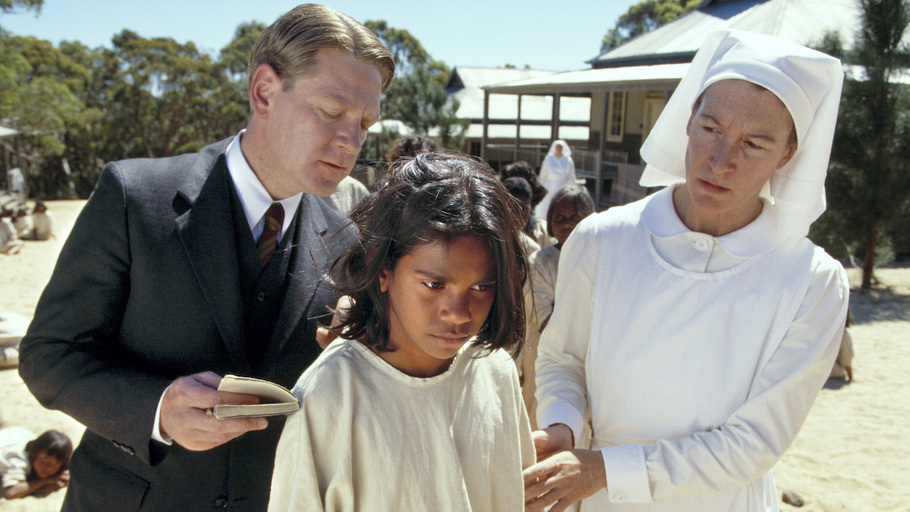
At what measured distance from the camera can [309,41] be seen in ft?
5.56

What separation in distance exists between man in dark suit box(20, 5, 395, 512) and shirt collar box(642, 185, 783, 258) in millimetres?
866

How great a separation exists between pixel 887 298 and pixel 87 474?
12.9m

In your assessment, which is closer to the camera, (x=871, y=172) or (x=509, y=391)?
(x=509, y=391)

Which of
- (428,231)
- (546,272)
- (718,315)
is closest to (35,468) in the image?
(546,272)

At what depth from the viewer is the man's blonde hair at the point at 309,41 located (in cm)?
170

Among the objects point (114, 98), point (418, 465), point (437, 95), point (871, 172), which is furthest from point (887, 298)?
point (114, 98)

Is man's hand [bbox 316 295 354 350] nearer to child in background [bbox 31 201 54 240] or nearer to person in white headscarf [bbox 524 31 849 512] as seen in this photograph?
person in white headscarf [bbox 524 31 849 512]

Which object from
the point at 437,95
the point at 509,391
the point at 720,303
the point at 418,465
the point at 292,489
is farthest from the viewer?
the point at 437,95

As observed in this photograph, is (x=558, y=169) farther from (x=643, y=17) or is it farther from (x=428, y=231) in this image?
(x=643, y=17)

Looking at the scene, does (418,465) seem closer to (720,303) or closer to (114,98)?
(720,303)

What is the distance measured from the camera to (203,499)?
1.66 metres

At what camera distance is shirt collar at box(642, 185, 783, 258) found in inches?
71.1

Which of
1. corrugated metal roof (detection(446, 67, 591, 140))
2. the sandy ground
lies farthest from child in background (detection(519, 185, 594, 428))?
corrugated metal roof (detection(446, 67, 591, 140))

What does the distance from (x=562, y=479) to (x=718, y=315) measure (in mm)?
600
